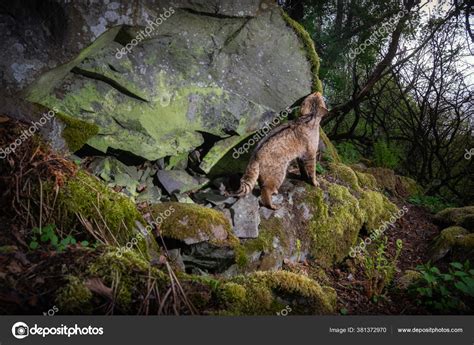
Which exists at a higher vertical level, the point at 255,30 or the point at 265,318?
the point at 255,30

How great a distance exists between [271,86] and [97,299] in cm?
264

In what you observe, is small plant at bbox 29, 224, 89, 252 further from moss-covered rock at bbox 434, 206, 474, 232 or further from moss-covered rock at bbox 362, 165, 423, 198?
moss-covered rock at bbox 362, 165, 423, 198

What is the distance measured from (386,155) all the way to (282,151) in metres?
3.63

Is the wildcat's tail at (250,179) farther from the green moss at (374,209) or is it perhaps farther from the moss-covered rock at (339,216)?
the green moss at (374,209)

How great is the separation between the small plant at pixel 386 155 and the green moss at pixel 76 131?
5034 mm

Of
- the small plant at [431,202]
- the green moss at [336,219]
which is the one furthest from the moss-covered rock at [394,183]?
the green moss at [336,219]

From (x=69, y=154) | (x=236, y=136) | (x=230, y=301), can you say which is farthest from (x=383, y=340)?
(x=69, y=154)

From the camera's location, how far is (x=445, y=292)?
2.23 m

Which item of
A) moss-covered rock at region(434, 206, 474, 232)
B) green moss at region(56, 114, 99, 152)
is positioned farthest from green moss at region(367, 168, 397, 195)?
green moss at region(56, 114, 99, 152)

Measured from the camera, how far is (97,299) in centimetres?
135

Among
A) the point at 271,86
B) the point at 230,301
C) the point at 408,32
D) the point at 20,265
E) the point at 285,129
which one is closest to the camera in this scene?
the point at 20,265

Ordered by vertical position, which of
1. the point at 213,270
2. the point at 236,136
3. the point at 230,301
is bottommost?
the point at 213,270

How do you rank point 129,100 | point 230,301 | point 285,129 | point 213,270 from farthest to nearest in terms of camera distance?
point 285,129
point 129,100
point 213,270
point 230,301

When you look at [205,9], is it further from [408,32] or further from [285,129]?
[408,32]
